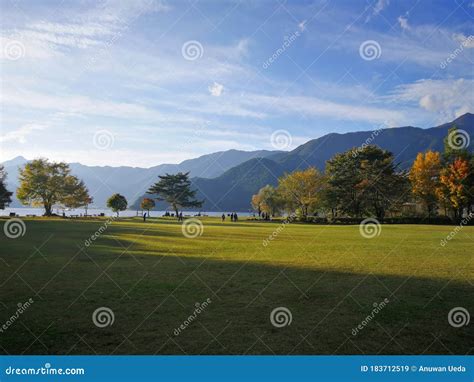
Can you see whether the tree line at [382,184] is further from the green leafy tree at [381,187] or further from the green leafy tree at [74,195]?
the green leafy tree at [74,195]

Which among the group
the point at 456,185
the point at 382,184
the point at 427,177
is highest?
the point at 427,177

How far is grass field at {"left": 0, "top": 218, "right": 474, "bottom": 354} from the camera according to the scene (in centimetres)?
632

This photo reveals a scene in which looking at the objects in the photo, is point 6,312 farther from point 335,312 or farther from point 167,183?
point 167,183

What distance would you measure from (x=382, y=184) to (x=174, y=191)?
54.8 m

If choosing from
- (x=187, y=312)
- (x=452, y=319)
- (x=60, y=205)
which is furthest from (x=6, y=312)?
(x=60, y=205)

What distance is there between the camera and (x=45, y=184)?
75312 mm

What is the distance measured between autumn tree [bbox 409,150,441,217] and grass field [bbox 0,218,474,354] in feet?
187

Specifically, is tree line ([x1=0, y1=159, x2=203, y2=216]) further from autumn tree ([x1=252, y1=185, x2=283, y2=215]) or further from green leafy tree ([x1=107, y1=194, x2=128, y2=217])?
autumn tree ([x1=252, y1=185, x2=283, y2=215])

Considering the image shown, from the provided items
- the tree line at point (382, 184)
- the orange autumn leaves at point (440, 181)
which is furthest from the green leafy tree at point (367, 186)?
the orange autumn leaves at point (440, 181)

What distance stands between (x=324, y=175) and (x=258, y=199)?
34.4 meters

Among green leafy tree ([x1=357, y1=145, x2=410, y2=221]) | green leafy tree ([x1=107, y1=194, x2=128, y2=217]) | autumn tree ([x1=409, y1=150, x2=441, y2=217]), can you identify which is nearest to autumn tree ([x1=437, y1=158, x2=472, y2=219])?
autumn tree ([x1=409, y1=150, x2=441, y2=217])

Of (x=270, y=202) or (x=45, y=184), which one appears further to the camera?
(x=270, y=202)

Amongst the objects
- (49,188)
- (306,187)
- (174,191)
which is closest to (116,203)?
(174,191)

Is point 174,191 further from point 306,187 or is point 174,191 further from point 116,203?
point 306,187
